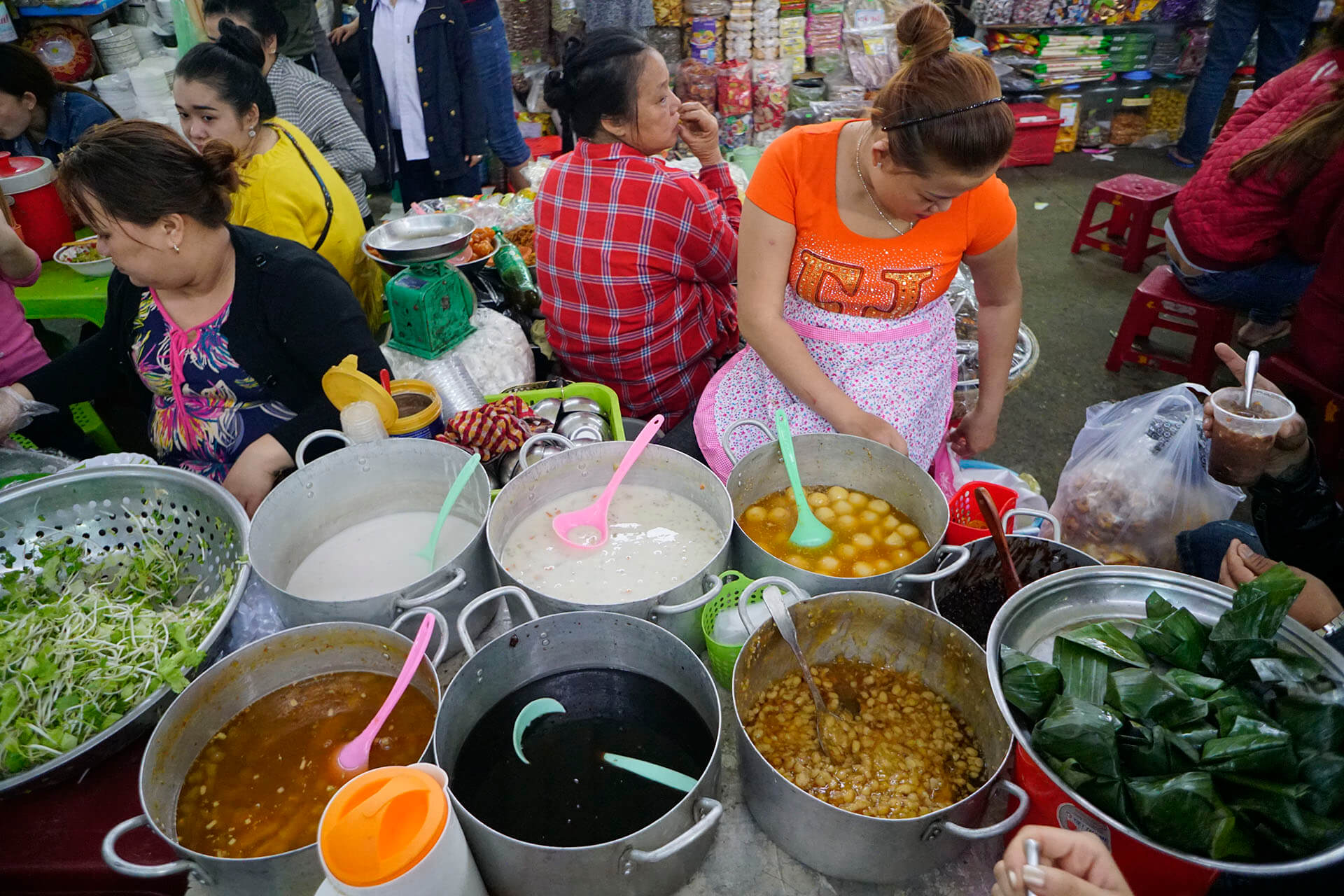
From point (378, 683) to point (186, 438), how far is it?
137 centimetres

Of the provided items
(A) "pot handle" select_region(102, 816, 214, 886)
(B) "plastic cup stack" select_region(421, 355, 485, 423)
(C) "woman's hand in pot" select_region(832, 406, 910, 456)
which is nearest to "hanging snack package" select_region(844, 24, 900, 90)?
(B) "plastic cup stack" select_region(421, 355, 485, 423)

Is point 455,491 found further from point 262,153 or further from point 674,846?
point 262,153

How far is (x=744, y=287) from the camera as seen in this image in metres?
2.21

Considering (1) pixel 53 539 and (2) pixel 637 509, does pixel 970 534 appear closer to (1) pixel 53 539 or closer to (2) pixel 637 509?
(2) pixel 637 509

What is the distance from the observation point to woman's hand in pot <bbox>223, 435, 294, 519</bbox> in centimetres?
194

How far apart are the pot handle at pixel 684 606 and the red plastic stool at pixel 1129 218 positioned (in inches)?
196

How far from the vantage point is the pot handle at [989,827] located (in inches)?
39.6

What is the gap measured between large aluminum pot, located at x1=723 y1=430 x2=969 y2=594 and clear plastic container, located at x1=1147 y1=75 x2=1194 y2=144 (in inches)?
267

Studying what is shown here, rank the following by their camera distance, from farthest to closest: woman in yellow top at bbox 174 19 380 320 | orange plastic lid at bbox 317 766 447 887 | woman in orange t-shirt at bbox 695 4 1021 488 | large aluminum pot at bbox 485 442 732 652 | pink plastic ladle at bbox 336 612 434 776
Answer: woman in yellow top at bbox 174 19 380 320
woman in orange t-shirt at bbox 695 4 1021 488
large aluminum pot at bbox 485 442 732 652
pink plastic ladle at bbox 336 612 434 776
orange plastic lid at bbox 317 766 447 887

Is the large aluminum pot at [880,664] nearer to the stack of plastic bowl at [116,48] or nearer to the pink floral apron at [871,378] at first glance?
the pink floral apron at [871,378]

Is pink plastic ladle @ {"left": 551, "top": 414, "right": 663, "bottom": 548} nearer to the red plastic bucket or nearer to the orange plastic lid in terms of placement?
the orange plastic lid

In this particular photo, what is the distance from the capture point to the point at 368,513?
6.02ft

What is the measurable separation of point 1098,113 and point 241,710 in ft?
26.1

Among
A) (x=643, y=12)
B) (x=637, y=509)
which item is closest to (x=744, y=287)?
(x=637, y=509)
